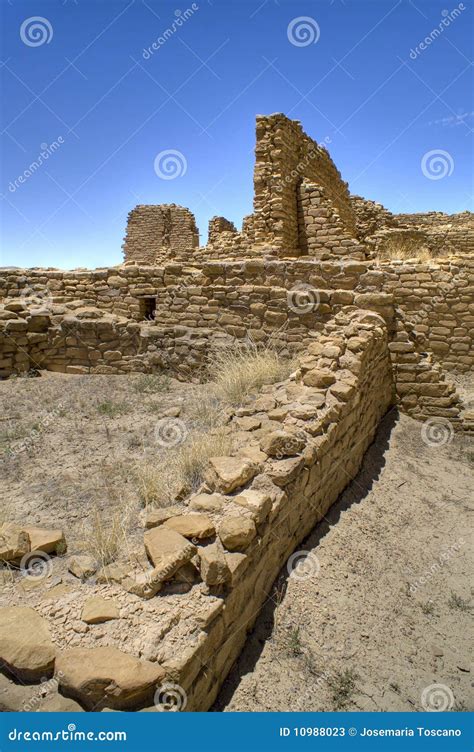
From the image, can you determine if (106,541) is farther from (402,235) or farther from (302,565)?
(402,235)

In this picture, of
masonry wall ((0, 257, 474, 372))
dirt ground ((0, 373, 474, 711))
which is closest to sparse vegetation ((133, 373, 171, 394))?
dirt ground ((0, 373, 474, 711))

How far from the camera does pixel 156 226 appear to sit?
56.9 ft

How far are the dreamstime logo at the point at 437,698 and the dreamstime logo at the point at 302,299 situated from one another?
14.8 ft

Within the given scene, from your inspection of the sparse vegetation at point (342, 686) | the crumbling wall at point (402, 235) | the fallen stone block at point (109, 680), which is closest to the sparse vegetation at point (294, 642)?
the sparse vegetation at point (342, 686)

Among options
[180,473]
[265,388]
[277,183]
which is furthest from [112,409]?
[277,183]

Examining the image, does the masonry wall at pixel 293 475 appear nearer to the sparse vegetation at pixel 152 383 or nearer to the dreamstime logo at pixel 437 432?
the dreamstime logo at pixel 437 432

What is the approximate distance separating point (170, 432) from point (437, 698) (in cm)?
311

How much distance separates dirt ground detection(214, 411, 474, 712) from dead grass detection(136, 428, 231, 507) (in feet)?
2.98

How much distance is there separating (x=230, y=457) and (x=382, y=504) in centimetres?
181

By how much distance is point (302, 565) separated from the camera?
3145 millimetres

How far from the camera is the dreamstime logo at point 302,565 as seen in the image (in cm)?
305

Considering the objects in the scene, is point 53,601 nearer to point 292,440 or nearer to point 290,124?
point 292,440

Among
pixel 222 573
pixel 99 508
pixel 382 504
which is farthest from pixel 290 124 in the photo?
pixel 222 573

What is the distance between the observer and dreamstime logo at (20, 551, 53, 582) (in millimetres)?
2445
